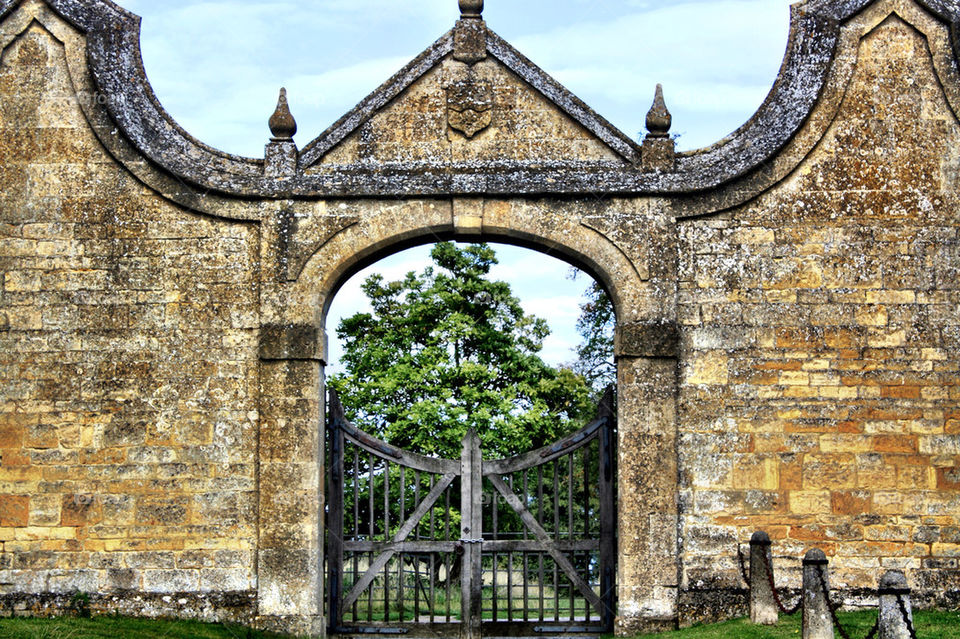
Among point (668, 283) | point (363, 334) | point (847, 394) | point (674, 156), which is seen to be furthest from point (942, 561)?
point (363, 334)

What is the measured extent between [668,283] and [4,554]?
6146 millimetres

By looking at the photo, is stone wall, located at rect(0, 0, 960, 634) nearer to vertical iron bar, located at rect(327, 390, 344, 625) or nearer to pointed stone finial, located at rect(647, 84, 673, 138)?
pointed stone finial, located at rect(647, 84, 673, 138)

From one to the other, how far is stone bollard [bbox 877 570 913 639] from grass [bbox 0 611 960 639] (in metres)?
1.74

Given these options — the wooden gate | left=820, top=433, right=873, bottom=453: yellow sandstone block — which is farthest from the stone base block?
left=820, top=433, right=873, bottom=453: yellow sandstone block

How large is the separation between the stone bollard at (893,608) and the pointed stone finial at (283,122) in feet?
20.7

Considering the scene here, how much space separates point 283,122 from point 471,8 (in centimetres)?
202

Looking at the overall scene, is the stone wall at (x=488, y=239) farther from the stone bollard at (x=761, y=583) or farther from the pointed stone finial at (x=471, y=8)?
the stone bollard at (x=761, y=583)

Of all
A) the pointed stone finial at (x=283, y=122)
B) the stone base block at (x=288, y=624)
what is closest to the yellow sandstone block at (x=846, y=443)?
the stone base block at (x=288, y=624)

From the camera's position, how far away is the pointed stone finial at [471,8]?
1024cm

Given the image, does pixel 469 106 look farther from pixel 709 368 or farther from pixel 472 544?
pixel 472 544

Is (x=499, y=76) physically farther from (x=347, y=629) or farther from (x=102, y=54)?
(x=347, y=629)

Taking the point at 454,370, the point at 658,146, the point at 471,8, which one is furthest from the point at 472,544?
the point at 454,370

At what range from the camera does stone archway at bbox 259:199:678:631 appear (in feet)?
31.1

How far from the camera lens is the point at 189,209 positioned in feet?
32.4
